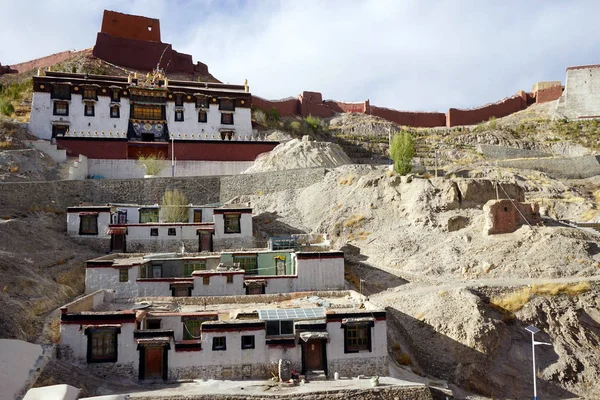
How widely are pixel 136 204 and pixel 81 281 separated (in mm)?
9062

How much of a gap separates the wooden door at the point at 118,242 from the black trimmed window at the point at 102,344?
38.2 ft

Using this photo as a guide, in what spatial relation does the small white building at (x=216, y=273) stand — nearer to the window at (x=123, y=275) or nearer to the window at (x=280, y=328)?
the window at (x=123, y=275)

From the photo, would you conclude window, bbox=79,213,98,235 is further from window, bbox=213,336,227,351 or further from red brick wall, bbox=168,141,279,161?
window, bbox=213,336,227,351

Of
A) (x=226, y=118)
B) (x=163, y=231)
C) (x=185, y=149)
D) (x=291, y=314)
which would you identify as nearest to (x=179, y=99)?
(x=226, y=118)

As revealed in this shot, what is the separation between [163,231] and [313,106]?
3715cm

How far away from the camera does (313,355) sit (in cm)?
1666

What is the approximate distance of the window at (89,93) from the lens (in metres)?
42.7

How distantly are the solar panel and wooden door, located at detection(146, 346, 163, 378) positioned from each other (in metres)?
3.17

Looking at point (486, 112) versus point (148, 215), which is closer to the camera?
point (148, 215)

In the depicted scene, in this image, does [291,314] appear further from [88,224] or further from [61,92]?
[61,92]

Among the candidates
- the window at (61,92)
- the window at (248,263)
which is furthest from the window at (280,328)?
the window at (61,92)

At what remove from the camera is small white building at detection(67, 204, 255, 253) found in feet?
89.6

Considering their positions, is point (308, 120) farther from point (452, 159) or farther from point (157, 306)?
point (157, 306)

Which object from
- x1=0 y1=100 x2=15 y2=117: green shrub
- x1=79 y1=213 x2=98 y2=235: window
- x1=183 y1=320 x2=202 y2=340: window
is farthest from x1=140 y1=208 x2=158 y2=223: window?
x1=0 y1=100 x2=15 y2=117: green shrub
